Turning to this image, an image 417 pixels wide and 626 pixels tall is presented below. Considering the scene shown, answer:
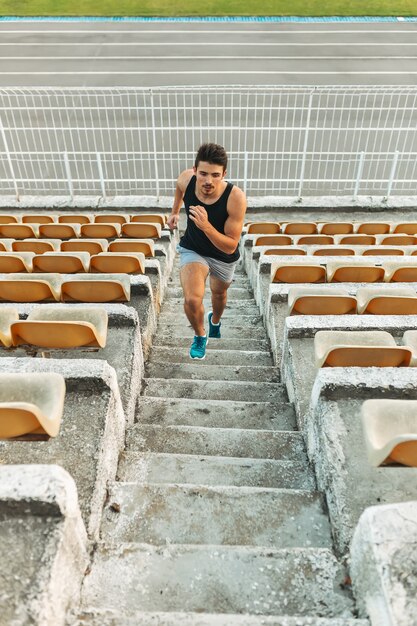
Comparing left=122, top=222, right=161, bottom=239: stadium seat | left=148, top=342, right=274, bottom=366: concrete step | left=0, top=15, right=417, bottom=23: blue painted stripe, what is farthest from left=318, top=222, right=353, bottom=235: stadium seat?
left=0, top=15, right=417, bottom=23: blue painted stripe

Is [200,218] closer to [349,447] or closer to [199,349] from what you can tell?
[199,349]

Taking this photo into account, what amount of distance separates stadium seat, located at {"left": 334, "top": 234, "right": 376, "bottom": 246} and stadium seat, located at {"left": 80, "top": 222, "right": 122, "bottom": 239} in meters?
3.49

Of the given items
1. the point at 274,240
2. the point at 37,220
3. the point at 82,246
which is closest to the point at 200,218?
the point at 82,246

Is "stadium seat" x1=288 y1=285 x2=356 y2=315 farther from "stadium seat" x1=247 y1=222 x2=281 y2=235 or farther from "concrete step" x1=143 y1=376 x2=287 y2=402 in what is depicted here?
"stadium seat" x1=247 y1=222 x2=281 y2=235

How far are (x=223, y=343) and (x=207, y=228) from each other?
1611mm

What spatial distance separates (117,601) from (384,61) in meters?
26.4

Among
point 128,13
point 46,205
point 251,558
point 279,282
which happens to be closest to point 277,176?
point 46,205

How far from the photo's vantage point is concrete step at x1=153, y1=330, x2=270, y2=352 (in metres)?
5.00

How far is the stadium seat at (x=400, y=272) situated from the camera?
199 inches

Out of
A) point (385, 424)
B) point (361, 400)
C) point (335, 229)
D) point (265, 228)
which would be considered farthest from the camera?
point (265, 228)

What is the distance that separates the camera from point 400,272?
5059 mm

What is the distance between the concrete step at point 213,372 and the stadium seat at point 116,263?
1.41 m

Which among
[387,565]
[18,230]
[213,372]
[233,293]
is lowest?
[233,293]

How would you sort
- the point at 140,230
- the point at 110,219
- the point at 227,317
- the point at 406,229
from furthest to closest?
the point at 110,219 → the point at 406,229 → the point at 140,230 → the point at 227,317
